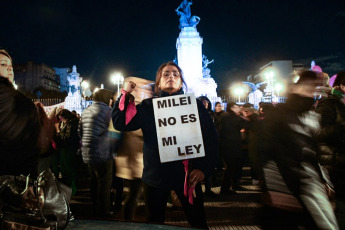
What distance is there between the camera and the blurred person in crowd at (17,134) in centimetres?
192

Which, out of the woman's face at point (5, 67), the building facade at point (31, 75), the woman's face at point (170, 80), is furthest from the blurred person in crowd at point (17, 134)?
the building facade at point (31, 75)

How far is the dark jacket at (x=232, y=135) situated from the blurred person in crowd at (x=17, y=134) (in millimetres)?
4987

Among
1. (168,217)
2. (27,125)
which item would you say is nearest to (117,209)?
(168,217)

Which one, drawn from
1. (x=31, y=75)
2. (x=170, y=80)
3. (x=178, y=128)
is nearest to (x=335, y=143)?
(x=178, y=128)

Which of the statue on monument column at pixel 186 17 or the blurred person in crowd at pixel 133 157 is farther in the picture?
the statue on monument column at pixel 186 17

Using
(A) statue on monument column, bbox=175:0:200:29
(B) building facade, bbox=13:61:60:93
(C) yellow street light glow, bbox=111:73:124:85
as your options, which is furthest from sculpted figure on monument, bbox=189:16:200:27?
(B) building facade, bbox=13:61:60:93

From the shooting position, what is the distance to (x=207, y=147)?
2.61 metres

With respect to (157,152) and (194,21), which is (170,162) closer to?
(157,152)

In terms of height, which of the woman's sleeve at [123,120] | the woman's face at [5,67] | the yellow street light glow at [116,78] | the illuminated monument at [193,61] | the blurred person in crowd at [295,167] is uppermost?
the illuminated monument at [193,61]

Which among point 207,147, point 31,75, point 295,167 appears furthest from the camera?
point 31,75

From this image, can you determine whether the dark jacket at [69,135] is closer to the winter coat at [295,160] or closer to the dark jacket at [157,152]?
the dark jacket at [157,152]

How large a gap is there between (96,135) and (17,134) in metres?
2.27

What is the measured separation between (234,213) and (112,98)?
2997mm

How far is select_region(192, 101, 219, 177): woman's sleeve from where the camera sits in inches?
100
